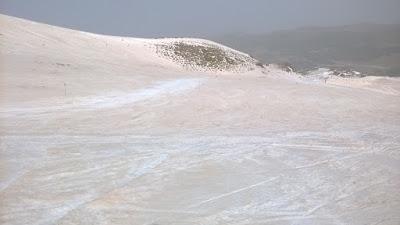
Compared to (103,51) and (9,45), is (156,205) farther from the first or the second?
(103,51)

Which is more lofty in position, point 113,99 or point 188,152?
point 113,99

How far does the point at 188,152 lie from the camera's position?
1223 cm

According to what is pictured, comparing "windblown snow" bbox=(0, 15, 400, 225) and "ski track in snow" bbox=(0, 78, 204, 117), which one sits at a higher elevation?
"ski track in snow" bbox=(0, 78, 204, 117)

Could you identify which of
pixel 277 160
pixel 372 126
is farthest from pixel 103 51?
pixel 277 160

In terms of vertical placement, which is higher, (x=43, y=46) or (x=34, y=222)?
(x=43, y=46)

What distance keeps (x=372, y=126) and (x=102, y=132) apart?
7940mm

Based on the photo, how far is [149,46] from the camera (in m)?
43.2

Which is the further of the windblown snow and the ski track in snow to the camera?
the ski track in snow

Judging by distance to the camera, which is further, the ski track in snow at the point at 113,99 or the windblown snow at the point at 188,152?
the ski track in snow at the point at 113,99

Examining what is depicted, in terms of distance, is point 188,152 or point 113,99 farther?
point 113,99

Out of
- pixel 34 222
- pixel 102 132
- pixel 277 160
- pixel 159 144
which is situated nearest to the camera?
pixel 34 222

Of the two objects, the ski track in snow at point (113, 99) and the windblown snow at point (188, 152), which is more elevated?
the ski track in snow at point (113, 99)

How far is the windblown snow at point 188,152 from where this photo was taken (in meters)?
8.59

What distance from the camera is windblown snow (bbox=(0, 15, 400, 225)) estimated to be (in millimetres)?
8594
